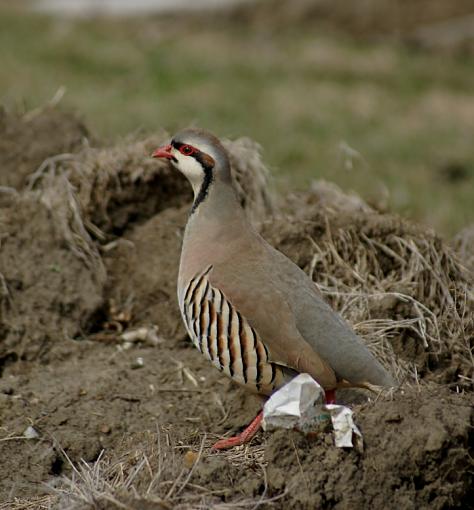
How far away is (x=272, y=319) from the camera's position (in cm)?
443

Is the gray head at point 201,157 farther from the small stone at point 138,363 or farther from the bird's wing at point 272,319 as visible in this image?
the small stone at point 138,363


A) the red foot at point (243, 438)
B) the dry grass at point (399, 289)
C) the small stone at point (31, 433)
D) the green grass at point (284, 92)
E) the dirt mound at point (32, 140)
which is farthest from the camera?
the green grass at point (284, 92)

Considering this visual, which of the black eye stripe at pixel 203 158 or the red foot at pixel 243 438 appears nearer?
the red foot at pixel 243 438

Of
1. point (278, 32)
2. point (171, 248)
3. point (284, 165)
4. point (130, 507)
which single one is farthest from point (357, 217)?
point (278, 32)

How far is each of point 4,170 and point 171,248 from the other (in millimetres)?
1210

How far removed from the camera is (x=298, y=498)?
A: 3766 millimetres

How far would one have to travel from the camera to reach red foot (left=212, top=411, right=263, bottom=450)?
176 inches

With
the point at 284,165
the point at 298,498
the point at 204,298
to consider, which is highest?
the point at 204,298

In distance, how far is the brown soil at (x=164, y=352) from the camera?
12.5ft

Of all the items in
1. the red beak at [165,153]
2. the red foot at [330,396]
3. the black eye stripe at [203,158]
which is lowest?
the red foot at [330,396]

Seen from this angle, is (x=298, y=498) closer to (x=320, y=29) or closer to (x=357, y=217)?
(x=357, y=217)

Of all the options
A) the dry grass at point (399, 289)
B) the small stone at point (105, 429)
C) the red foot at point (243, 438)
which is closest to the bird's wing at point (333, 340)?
the red foot at point (243, 438)

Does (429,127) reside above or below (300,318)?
below

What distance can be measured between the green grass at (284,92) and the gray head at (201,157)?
3576 mm
